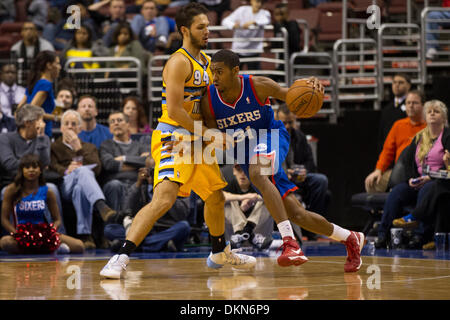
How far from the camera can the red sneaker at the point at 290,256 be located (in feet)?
18.4

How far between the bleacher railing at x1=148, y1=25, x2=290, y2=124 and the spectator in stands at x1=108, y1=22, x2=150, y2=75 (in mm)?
225

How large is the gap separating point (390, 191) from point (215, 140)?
4238mm

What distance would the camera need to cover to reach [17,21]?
17.2 metres

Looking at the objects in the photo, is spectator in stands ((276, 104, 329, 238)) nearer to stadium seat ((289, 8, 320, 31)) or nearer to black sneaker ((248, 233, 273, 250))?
black sneaker ((248, 233, 273, 250))

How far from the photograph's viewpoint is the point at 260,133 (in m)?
6.15

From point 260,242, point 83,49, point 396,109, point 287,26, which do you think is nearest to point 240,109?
point 260,242

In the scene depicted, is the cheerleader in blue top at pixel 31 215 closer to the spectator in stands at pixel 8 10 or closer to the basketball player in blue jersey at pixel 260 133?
the basketball player in blue jersey at pixel 260 133

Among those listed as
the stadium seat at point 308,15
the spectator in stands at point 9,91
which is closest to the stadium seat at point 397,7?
the stadium seat at point 308,15

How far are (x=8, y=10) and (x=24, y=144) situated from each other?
8.37m

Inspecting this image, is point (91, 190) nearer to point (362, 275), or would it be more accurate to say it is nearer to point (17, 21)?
point (362, 275)

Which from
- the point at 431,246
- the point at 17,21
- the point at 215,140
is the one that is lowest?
the point at 431,246

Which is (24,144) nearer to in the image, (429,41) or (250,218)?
(250,218)

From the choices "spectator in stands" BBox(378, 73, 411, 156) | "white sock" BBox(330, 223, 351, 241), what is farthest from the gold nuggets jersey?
"spectator in stands" BBox(378, 73, 411, 156)
